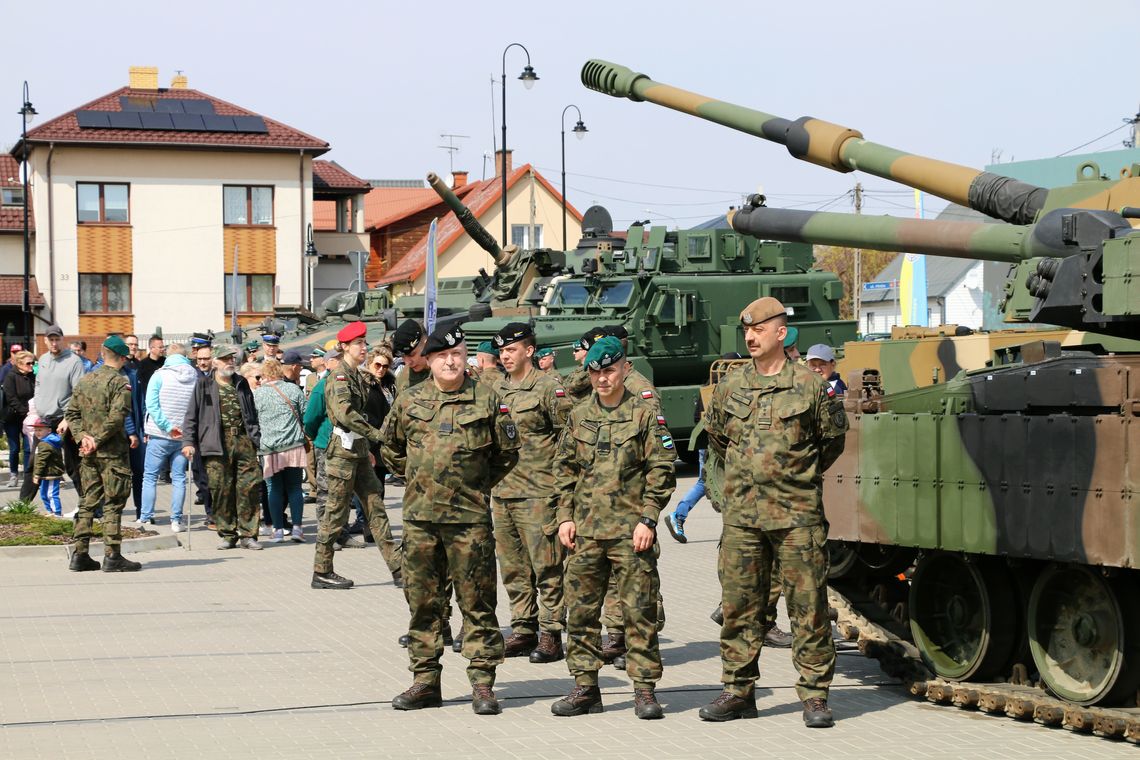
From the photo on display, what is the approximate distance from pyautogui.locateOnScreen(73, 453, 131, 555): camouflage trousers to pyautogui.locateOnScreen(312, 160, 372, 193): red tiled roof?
41.9 meters

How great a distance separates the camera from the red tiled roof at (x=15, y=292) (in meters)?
50.0

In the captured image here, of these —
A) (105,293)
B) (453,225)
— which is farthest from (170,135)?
(453,225)

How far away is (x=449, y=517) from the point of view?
8.60m

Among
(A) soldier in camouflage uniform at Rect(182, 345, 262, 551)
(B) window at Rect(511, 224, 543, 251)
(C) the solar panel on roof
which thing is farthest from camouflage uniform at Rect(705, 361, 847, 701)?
(B) window at Rect(511, 224, 543, 251)

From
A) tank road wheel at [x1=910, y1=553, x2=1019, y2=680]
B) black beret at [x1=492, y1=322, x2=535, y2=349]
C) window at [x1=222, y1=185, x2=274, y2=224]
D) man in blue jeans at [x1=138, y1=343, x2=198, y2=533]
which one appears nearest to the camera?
tank road wheel at [x1=910, y1=553, x2=1019, y2=680]

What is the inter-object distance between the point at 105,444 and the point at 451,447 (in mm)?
5850

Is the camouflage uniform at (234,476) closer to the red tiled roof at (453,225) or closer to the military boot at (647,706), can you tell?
the military boot at (647,706)

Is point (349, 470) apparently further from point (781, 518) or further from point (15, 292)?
point (15, 292)

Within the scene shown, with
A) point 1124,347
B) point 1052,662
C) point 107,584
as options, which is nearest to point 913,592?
point 1052,662

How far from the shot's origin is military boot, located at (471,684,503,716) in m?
8.47

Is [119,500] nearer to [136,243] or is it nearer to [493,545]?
[493,545]

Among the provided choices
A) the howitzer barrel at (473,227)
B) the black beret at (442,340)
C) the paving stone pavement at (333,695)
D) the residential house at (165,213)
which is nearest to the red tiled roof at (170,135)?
the residential house at (165,213)

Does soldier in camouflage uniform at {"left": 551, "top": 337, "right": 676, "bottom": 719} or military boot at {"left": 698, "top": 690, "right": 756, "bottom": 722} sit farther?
soldier in camouflage uniform at {"left": 551, "top": 337, "right": 676, "bottom": 719}

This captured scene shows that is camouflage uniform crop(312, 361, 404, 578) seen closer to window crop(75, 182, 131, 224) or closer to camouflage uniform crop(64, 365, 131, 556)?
camouflage uniform crop(64, 365, 131, 556)
